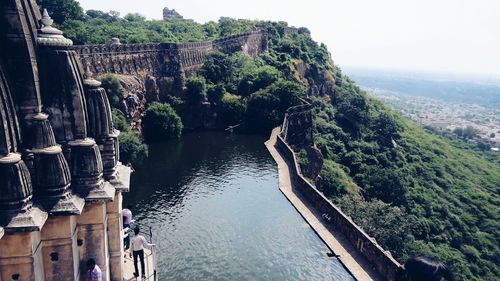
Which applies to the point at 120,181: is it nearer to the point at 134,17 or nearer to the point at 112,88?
the point at 112,88

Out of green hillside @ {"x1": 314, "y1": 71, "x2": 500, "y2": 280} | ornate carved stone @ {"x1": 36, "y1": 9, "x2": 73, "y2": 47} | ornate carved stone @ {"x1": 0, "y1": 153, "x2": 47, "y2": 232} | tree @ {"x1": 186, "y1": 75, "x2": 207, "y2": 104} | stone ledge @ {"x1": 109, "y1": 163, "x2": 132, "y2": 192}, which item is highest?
ornate carved stone @ {"x1": 36, "y1": 9, "x2": 73, "y2": 47}

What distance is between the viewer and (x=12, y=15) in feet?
34.1

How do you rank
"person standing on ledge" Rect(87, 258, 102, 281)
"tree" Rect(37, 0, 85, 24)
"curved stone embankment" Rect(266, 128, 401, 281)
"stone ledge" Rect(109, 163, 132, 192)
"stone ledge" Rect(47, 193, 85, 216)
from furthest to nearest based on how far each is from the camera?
1. "tree" Rect(37, 0, 85, 24)
2. "curved stone embankment" Rect(266, 128, 401, 281)
3. "stone ledge" Rect(109, 163, 132, 192)
4. "person standing on ledge" Rect(87, 258, 102, 281)
5. "stone ledge" Rect(47, 193, 85, 216)

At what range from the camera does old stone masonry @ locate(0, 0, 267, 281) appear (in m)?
10.1

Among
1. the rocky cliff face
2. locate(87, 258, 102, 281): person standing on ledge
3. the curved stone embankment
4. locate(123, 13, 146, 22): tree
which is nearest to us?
locate(87, 258, 102, 281): person standing on ledge

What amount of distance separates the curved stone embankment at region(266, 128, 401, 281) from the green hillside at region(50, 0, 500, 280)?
463cm

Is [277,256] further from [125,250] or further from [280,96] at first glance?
[280,96]

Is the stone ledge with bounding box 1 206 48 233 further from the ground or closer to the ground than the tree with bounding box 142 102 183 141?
further from the ground

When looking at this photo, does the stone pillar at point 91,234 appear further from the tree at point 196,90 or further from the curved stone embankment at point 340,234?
the tree at point 196,90

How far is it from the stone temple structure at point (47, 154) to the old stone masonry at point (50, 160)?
0.08 feet

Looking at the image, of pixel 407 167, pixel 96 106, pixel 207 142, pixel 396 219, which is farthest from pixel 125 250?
pixel 407 167

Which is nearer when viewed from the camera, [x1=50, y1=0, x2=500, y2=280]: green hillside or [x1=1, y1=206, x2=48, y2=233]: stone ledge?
[x1=1, y1=206, x2=48, y2=233]: stone ledge

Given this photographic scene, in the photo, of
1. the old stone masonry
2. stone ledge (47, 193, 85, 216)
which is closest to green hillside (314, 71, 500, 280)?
the old stone masonry

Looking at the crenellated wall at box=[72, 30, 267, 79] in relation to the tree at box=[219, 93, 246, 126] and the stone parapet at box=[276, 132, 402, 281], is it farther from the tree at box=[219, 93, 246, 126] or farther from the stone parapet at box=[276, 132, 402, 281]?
the stone parapet at box=[276, 132, 402, 281]
